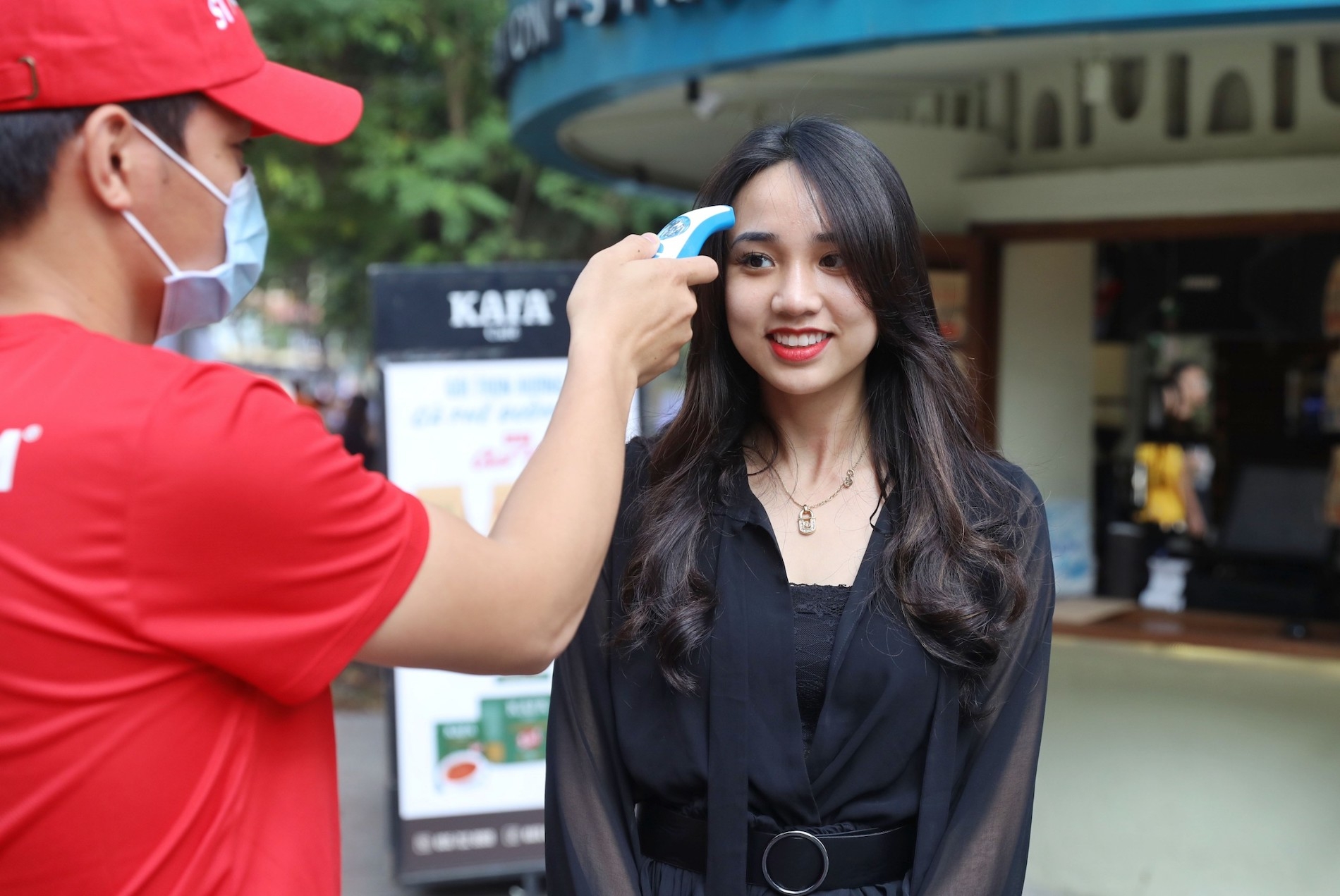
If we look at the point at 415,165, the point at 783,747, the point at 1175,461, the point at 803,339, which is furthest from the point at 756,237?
the point at 415,165

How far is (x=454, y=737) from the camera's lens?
4.56 meters

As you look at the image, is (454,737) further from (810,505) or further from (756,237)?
(756,237)

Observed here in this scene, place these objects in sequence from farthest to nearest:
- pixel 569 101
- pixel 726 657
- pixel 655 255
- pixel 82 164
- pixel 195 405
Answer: pixel 569 101 < pixel 726 657 < pixel 655 255 < pixel 82 164 < pixel 195 405

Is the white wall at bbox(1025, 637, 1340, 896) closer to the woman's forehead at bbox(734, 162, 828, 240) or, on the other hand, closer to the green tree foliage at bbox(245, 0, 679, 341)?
the woman's forehead at bbox(734, 162, 828, 240)

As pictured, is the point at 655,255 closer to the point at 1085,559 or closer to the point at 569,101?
the point at 569,101

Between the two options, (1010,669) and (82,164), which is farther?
(1010,669)

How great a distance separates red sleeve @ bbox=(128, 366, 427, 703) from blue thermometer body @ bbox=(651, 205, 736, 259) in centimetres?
55

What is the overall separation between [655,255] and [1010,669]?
0.90m

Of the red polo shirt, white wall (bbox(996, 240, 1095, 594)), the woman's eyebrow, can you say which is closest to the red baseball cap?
the red polo shirt

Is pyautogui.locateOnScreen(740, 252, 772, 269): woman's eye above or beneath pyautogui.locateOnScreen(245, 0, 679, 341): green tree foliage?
beneath

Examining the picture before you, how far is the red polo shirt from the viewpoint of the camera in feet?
3.83

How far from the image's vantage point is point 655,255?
5.37ft

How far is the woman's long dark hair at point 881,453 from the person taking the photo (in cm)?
199

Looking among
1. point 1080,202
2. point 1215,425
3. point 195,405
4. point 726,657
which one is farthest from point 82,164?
point 1215,425
